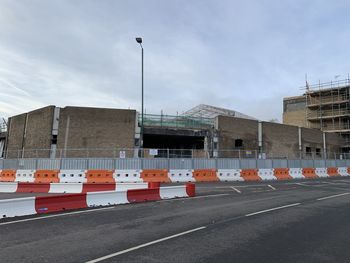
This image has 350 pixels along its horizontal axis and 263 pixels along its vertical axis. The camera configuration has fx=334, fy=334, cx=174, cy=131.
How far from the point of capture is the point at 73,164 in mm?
23500

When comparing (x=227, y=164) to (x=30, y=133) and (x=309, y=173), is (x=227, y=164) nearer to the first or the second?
(x=309, y=173)

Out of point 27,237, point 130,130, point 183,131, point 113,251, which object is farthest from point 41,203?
point 183,131

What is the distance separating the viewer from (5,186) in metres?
15.9

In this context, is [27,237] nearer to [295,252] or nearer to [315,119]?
[295,252]

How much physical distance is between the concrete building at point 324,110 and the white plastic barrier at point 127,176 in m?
51.2

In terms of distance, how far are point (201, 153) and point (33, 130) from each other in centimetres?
1860

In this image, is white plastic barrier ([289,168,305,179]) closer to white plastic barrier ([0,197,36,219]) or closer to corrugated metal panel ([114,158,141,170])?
corrugated metal panel ([114,158,141,170])

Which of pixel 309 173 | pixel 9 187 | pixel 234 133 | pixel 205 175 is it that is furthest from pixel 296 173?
pixel 9 187

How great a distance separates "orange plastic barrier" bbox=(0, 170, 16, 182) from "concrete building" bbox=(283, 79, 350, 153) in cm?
5671

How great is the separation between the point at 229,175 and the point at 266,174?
3.70m

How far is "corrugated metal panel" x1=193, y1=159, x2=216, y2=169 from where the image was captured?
24978 mm

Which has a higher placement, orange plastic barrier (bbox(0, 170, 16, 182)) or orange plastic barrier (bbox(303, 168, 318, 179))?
orange plastic barrier (bbox(303, 168, 318, 179))

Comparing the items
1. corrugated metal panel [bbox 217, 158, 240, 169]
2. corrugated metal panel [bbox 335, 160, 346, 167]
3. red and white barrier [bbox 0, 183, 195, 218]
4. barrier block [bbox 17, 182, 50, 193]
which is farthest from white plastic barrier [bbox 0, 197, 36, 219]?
corrugated metal panel [bbox 335, 160, 346, 167]

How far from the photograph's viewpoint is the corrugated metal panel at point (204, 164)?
983 inches
